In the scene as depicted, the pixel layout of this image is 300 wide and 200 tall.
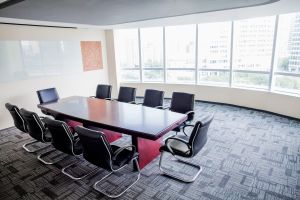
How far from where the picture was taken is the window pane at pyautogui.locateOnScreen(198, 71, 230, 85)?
Answer: 626 cm

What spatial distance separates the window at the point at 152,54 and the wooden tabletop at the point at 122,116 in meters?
3.31

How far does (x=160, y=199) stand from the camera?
253 cm

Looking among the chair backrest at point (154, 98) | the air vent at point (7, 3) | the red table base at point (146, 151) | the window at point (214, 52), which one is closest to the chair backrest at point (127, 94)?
the chair backrest at point (154, 98)

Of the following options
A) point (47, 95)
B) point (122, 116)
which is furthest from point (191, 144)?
point (47, 95)

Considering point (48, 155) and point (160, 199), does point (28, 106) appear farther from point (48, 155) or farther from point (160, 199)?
point (160, 199)

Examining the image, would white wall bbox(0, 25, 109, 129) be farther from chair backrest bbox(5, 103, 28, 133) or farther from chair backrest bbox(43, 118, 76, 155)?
chair backrest bbox(43, 118, 76, 155)

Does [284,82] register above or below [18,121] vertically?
above

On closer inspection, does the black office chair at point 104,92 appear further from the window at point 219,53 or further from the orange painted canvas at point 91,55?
the window at point 219,53

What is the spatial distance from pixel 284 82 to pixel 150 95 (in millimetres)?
3308

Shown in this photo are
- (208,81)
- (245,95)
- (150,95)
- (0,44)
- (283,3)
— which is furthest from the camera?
(208,81)

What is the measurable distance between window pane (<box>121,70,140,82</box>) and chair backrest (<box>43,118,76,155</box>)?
4.88 m

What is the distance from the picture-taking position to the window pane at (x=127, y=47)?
729cm

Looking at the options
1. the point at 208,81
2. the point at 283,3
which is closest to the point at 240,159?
the point at 283,3

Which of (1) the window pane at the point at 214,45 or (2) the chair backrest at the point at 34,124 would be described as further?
(1) the window pane at the point at 214,45
